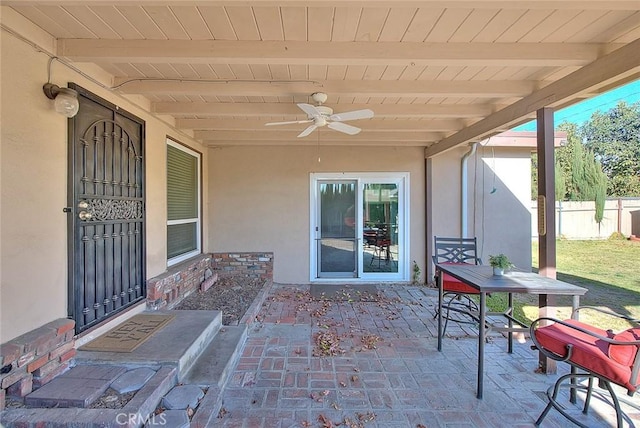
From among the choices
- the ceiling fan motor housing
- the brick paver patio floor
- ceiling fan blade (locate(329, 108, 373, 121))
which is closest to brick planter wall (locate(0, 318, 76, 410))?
the brick paver patio floor

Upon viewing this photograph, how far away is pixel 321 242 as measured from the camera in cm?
610

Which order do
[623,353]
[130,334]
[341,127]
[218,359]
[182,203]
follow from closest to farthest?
[623,353] < [218,359] < [130,334] < [341,127] < [182,203]

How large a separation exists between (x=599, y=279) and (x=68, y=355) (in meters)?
8.69

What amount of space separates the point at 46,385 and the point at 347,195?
4890 millimetres

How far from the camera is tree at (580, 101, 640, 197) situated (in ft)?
52.4

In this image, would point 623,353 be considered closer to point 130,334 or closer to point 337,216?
point 130,334

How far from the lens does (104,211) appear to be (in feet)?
9.73

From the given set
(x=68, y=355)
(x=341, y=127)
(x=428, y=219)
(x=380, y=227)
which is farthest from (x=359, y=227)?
(x=68, y=355)

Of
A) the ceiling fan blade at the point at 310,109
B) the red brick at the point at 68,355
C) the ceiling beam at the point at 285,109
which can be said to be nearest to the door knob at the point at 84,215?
the red brick at the point at 68,355

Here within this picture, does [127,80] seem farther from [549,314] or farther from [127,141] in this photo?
[549,314]

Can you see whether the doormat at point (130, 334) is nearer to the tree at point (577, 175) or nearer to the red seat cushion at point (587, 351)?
the red seat cushion at point (587, 351)

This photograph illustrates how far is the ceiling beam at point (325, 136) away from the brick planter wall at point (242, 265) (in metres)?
2.23

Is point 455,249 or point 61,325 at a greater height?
point 455,249

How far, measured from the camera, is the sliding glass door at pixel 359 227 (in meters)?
6.04
